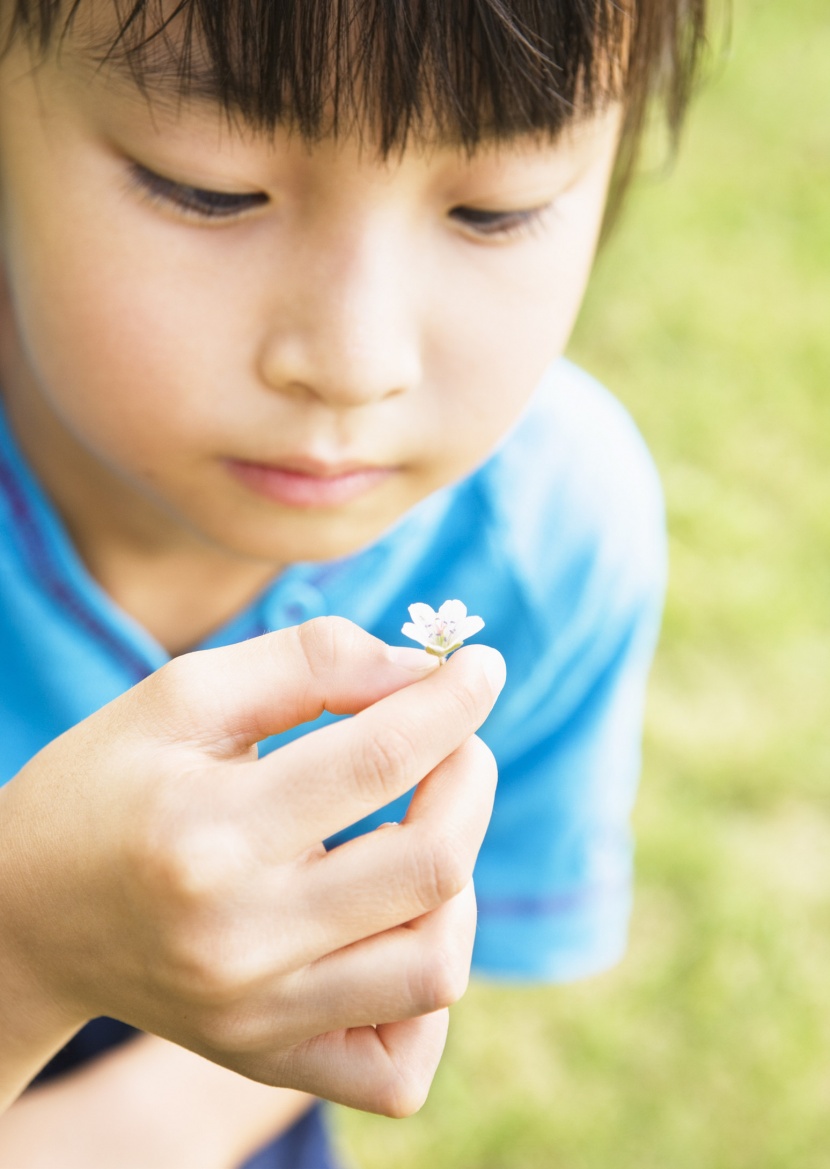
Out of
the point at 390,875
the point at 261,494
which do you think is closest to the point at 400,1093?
the point at 390,875

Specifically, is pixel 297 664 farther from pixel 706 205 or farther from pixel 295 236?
pixel 706 205

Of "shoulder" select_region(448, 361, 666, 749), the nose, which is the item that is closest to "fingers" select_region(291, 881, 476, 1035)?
the nose

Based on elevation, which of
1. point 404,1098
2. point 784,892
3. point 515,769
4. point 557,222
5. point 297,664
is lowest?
point 784,892

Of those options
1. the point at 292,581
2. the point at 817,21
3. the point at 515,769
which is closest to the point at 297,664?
the point at 292,581

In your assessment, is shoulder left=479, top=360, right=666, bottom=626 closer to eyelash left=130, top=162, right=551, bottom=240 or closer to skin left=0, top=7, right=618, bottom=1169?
skin left=0, top=7, right=618, bottom=1169

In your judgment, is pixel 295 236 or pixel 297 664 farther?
pixel 295 236

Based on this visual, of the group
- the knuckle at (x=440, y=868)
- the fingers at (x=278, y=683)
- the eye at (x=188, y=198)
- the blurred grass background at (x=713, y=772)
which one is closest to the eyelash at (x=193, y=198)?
the eye at (x=188, y=198)

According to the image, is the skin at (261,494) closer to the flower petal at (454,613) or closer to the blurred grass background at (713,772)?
the flower petal at (454,613)
